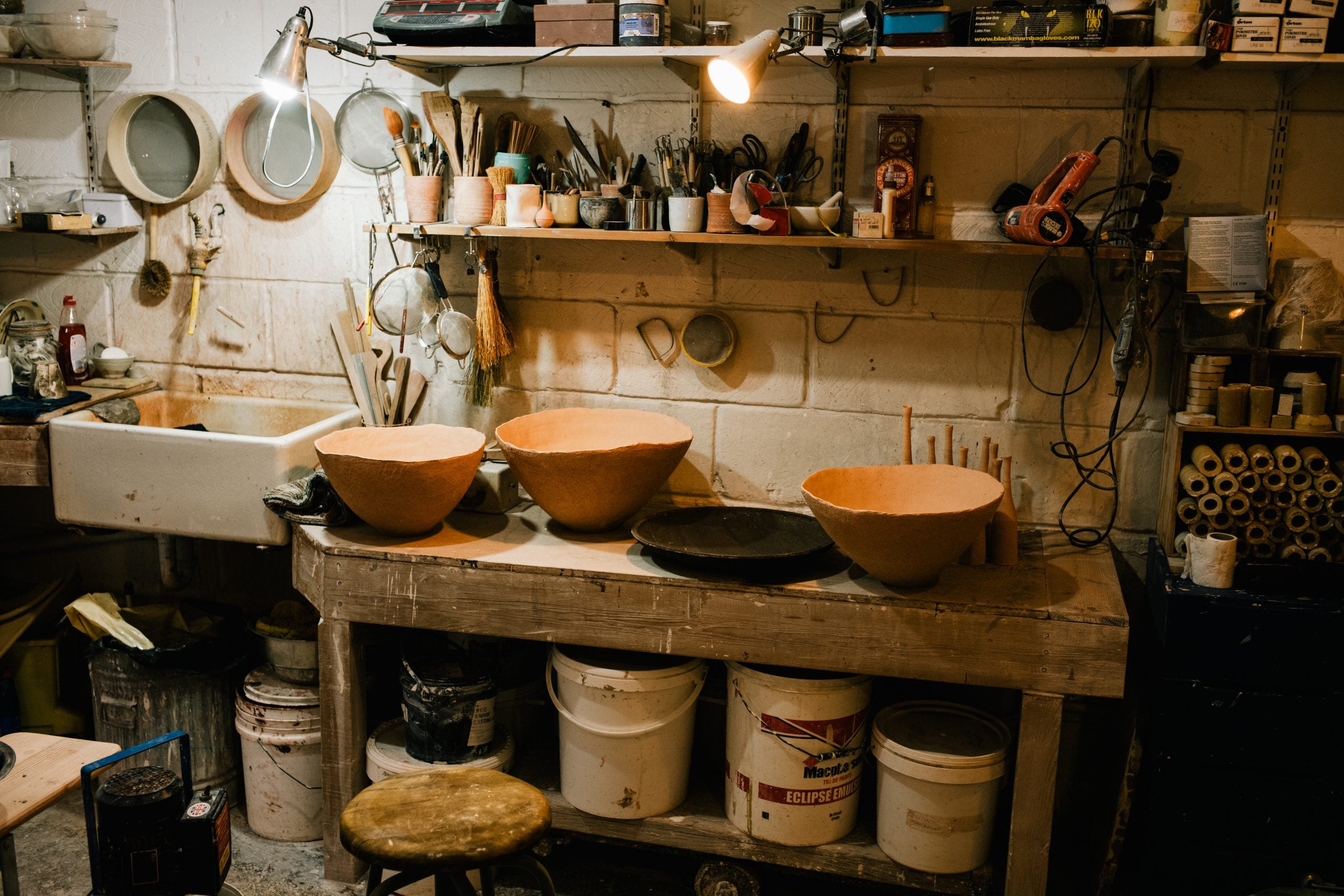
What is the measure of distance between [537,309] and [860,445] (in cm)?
103

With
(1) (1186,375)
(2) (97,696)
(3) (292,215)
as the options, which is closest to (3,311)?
(3) (292,215)

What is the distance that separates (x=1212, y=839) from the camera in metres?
2.46

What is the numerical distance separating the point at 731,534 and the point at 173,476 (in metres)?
1.53

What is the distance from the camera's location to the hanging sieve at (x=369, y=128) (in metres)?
3.13

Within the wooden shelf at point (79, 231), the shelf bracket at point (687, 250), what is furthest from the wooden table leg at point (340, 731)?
the wooden shelf at point (79, 231)

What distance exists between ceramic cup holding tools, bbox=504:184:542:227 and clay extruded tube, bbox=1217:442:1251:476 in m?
1.83

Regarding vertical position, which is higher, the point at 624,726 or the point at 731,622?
the point at 731,622

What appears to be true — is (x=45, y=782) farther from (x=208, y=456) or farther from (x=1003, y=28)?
(x=1003, y=28)

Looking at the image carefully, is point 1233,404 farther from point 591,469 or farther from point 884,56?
point 591,469

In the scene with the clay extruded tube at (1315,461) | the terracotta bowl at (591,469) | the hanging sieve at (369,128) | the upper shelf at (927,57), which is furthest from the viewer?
the hanging sieve at (369,128)

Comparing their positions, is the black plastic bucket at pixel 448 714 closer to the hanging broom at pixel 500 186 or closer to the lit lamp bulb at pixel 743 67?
the hanging broom at pixel 500 186

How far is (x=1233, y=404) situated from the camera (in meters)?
2.52

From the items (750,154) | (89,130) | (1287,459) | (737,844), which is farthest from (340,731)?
(1287,459)

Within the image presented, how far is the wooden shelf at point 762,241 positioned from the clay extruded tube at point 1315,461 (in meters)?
0.54
